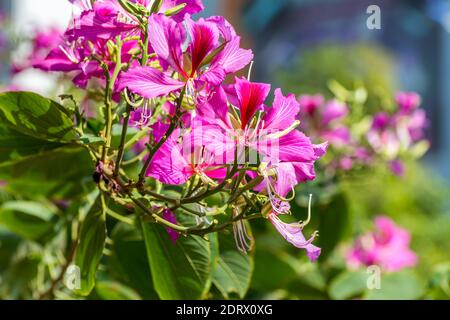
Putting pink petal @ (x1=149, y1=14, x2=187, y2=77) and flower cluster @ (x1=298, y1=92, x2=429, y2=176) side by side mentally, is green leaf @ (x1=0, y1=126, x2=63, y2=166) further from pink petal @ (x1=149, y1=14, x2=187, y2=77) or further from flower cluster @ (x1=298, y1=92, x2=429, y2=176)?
flower cluster @ (x1=298, y1=92, x2=429, y2=176)

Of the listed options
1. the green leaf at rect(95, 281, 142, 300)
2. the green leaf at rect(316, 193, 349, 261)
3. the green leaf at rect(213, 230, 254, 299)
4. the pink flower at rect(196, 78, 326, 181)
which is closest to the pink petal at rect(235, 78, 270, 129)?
the pink flower at rect(196, 78, 326, 181)

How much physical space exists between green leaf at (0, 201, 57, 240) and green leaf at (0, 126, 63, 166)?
0.75ft

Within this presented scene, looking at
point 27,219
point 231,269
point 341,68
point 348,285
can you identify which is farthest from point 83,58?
point 341,68

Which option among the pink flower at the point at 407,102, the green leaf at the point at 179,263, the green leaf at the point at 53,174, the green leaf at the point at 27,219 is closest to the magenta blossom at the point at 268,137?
the green leaf at the point at 179,263

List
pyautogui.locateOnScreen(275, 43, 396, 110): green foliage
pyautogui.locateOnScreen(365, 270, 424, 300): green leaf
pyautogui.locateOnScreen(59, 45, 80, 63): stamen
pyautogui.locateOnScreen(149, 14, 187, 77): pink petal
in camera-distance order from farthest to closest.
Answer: pyautogui.locateOnScreen(275, 43, 396, 110): green foliage
pyautogui.locateOnScreen(365, 270, 424, 300): green leaf
pyautogui.locateOnScreen(59, 45, 80, 63): stamen
pyautogui.locateOnScreen(149, 14, 187, 77): pink petal

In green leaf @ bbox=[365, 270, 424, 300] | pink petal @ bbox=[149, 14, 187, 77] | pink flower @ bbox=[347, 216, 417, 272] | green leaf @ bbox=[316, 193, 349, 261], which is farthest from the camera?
pink flower @ bbox=[347, 216, 417, 272]

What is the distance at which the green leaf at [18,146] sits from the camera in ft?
1.97

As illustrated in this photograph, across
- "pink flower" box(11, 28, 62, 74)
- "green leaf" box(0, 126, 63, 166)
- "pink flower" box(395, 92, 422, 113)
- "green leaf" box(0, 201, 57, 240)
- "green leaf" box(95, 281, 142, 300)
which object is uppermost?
"pink flower" box(11, 28, 62, 74)

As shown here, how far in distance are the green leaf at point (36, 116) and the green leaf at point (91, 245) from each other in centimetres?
7

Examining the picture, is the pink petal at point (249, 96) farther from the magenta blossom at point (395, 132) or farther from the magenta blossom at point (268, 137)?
the magenta blossom at point (395, 132)

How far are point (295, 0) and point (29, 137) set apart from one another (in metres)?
12.1

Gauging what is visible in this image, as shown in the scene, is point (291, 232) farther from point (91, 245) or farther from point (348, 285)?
point (348, 285)

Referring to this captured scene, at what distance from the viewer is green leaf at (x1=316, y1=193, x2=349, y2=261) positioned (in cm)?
101

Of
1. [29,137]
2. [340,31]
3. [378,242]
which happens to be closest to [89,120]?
[29,137]
